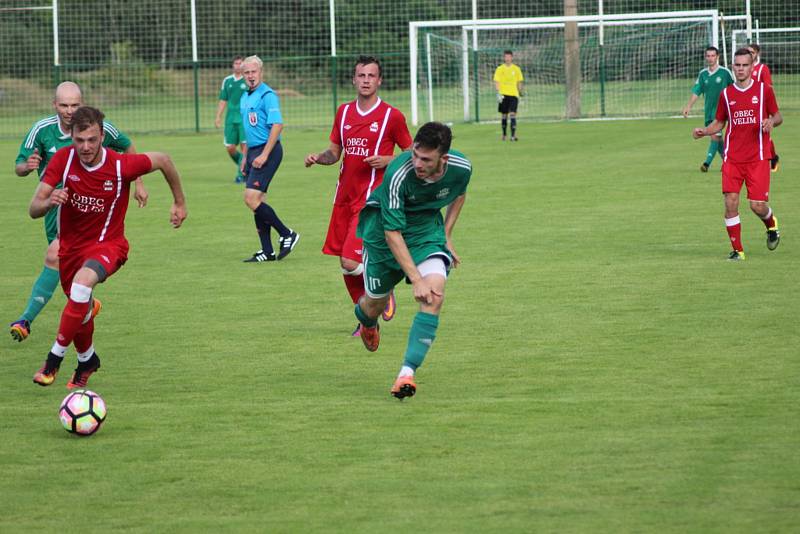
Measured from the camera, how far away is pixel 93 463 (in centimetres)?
571

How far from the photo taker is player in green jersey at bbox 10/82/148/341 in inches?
315

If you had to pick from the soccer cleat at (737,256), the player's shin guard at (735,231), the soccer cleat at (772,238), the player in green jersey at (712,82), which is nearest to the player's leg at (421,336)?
the player's shin guard at (735,231)

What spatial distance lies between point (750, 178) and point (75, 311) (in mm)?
7076

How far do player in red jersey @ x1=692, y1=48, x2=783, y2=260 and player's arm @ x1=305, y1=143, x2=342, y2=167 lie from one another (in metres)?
4.12

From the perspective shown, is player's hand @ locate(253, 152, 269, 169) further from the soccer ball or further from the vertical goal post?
the vertical goal post

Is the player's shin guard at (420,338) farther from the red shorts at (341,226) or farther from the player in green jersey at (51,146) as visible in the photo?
the player in green jersey at (51,146)

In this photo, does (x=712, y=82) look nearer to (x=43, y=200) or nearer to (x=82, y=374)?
(x=82, y=374)

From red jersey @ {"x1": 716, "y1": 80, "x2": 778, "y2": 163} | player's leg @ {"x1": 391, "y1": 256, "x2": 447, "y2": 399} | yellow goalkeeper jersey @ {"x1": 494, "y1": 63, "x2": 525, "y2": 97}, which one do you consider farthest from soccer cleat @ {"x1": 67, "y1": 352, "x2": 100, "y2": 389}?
yellow goalkeeper jersey @ {"x1": 494, "y1": 63, "x2": 525, "y2": 97}

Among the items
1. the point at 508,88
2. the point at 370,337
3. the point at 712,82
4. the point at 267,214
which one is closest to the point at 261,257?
the point at 267,214

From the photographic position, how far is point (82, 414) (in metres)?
6.11

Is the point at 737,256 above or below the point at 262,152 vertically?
below

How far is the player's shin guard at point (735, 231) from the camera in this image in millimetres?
11297

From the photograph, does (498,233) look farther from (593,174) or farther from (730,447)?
(730,447)

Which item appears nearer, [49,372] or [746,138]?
[49,372]
